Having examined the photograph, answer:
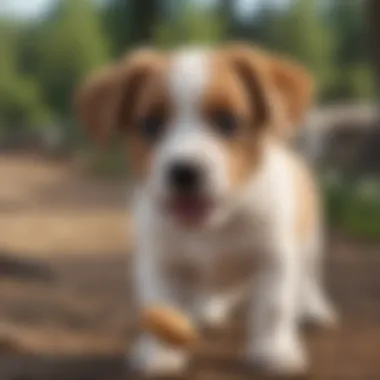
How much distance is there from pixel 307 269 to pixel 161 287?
129 mm

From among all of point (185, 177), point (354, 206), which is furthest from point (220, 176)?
point (354, 206)

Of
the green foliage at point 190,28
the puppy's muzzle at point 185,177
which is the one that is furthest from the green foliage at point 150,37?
the puppy's muzzle at point 185,177

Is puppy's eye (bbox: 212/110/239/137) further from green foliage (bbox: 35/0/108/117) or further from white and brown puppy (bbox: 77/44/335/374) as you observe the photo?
green foliage (bbox: 35/0/108/117)

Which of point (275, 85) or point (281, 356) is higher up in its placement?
point (275, 85)

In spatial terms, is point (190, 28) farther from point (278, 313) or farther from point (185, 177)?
point (278, 313)

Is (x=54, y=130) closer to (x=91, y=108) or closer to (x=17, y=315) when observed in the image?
(x=91, y=108)

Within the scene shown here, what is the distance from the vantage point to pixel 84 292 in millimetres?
1014

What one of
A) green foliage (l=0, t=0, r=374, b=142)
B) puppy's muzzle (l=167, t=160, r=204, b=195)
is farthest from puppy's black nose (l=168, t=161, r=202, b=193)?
green foliage (l=0, t=0, r=374, b=142)

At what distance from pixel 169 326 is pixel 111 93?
209 millimetres

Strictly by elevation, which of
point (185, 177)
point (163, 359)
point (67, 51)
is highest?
point (67, 51)

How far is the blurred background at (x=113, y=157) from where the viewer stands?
1.00m

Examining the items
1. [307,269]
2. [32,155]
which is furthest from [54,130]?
[307,269]

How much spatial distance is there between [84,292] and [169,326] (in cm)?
8

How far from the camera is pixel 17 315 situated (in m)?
1.02
